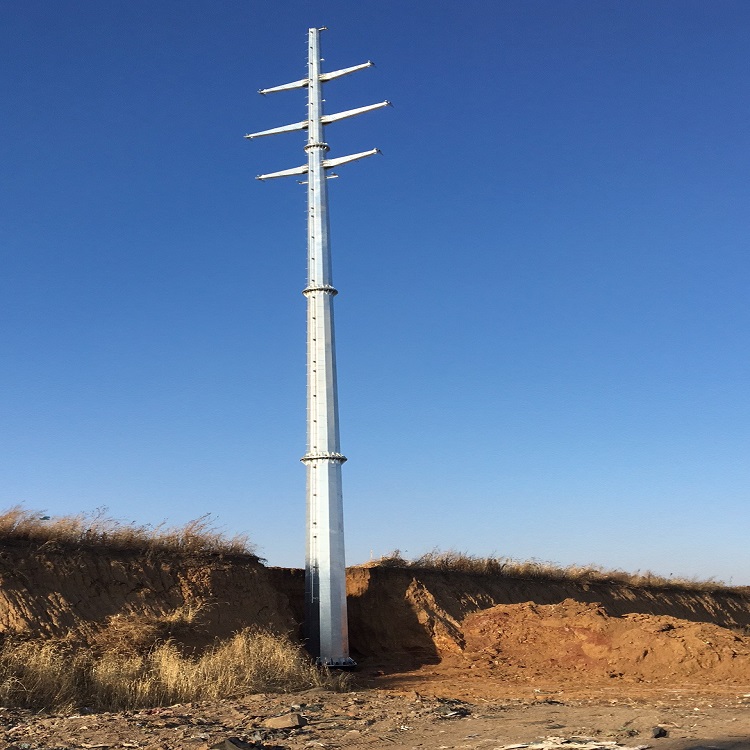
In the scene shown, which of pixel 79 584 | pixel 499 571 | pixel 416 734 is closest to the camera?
pixel 416 734

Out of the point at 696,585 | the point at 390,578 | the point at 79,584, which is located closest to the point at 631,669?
the point at 390,578

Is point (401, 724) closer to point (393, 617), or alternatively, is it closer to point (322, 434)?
point (322, 434)

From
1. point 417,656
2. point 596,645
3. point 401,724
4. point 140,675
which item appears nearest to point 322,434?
point 417,656

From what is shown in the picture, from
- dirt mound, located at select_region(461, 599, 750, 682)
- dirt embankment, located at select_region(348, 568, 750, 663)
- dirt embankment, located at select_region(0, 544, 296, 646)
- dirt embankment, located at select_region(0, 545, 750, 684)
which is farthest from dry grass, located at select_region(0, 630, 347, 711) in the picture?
dirt mound, located at select_region(461, 599, 750, 682)

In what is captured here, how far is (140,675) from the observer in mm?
14406

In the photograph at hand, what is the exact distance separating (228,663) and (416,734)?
17.4 feet

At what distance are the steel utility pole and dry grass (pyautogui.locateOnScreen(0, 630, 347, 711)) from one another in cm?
257

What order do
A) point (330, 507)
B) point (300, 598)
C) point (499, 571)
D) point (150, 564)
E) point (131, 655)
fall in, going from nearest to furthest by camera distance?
point (131, 655), point (150, 564), point (330, 507), point (300, 598), point (499, 571)

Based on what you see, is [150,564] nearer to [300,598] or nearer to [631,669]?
[300,598]

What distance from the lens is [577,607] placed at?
21750 millimetres

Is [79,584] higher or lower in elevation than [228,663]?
higher

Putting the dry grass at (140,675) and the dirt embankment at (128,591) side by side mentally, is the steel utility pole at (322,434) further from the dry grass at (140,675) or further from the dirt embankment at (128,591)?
the dry grass at (140,675)

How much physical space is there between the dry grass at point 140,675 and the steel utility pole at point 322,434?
2.57 meters

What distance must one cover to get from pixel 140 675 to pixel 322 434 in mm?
7222
